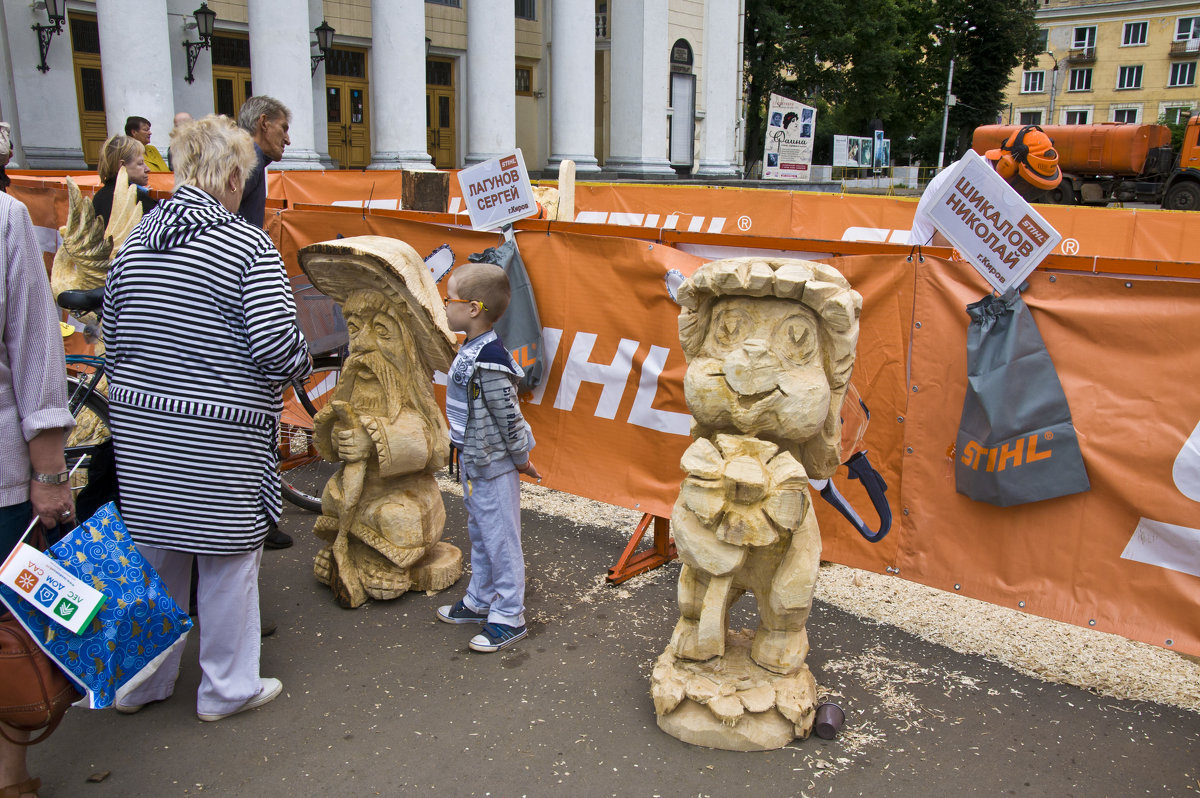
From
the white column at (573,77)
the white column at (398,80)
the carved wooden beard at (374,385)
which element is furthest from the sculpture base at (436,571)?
the white column at (573,77)

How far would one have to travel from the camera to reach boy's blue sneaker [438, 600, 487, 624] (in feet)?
13.7

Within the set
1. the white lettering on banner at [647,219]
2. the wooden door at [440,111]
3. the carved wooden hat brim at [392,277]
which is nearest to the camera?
the carved wooden hat brim at [392,277]

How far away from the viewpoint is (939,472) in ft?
13.1

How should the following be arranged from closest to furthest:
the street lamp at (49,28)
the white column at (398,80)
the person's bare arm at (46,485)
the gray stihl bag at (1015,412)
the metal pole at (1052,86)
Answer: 1. the person's bare arm at (46,485)
2. the gray stihl bag at (1015,412)
3. the street lamp at (49,28)
4. the white column at (398,80)
5. the metal pole at (1052,86)

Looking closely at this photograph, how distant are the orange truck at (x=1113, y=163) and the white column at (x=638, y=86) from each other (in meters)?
9.88

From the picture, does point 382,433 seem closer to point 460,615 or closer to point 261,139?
point 460,615

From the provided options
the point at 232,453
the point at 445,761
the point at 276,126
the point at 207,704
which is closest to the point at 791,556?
the point at 445,761

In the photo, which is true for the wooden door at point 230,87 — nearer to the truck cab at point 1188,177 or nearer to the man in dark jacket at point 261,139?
the man in dark jacket at point 261,139

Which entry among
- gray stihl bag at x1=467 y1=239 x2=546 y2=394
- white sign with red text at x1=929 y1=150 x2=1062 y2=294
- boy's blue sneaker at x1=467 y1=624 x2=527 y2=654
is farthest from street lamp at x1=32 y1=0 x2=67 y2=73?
white sign with red text at x1=929 y1=150 x2=1062 y2=294

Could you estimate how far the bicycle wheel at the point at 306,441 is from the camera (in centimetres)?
605

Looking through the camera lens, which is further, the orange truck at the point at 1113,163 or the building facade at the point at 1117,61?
the building facade at the point at 1117,61

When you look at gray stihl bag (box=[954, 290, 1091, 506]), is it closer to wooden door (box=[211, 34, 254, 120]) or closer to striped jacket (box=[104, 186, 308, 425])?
striped jacket (box=[104, 186, 308, 425])

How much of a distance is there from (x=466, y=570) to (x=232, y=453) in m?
1.86

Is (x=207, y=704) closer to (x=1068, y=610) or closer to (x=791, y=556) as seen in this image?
(x=791, y=556)
